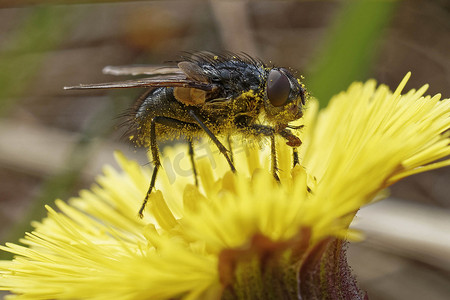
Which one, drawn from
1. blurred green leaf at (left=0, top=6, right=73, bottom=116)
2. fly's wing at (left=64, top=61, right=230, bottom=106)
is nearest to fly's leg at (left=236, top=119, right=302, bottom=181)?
fly's wing at (left=64, top=61, right=230, bottom=106)

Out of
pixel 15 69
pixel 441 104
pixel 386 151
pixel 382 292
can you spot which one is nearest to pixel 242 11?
pixel 15 69

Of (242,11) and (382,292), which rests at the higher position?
(242,11)

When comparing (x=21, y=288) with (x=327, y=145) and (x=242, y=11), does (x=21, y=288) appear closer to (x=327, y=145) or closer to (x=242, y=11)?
(x=327, y=145)

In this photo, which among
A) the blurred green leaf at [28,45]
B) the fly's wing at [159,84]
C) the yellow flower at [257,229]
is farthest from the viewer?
the blurred green leaf at [28,45]

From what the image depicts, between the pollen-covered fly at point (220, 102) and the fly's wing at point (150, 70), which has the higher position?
the fly's wing at point (150, 70)

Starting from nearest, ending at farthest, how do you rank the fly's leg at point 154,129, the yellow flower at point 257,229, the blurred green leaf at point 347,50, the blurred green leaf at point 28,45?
the yellow flower at point 257,229
the fly's leg at point 154,129
the blurred green leaf at point 347,50
the blurred green leaf at point 28,45

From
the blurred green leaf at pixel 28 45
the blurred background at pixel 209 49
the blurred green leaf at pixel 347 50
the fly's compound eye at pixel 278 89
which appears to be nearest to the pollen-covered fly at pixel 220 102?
the fly's compound eye at pixel 278 89

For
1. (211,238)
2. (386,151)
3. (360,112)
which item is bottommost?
(211,238)

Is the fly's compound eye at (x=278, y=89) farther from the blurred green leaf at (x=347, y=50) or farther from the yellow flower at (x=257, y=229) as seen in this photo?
the blurred green leaf at (x=347, y=50)
